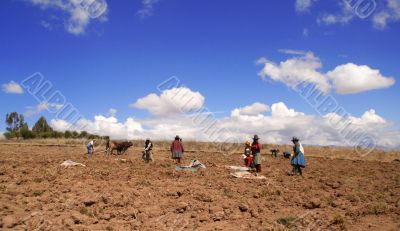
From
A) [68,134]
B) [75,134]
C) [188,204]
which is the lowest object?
[188,204]

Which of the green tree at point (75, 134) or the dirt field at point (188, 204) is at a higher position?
the green tree at point (75, 134)

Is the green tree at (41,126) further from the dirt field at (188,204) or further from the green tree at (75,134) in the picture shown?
the dirt field at (188,204)

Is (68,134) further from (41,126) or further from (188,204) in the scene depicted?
(188,204)

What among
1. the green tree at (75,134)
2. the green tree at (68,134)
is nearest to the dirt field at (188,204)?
the green tree at (68,134)

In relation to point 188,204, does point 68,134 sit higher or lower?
higher

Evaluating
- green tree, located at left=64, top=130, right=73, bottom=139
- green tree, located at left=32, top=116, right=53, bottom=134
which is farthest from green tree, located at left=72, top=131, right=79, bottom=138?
green tree, located at left=32, top=116, right=53, bottom=134

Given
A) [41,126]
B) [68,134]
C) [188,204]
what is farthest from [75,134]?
[188,204]

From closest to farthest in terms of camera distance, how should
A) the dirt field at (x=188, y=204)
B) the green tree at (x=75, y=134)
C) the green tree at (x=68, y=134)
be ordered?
the dirt field at (x=188, y=204) < the green tree at (x=68, y=134) < the green tree at (x=75, y=134)

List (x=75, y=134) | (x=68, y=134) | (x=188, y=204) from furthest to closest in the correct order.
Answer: (x=75, y=134) → (x=68, y=134) → (x=188, y=204)

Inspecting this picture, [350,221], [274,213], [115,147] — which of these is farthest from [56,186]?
[115,147]

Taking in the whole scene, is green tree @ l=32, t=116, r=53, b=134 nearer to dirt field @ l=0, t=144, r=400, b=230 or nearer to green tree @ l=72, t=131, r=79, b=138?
green tree @ l=72, t=131, r=79, b=138

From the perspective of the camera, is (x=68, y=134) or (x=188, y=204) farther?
(x=68, y=134)

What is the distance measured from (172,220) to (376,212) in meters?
4.13

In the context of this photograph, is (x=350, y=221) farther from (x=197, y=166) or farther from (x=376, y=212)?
(x=197, y=166)
